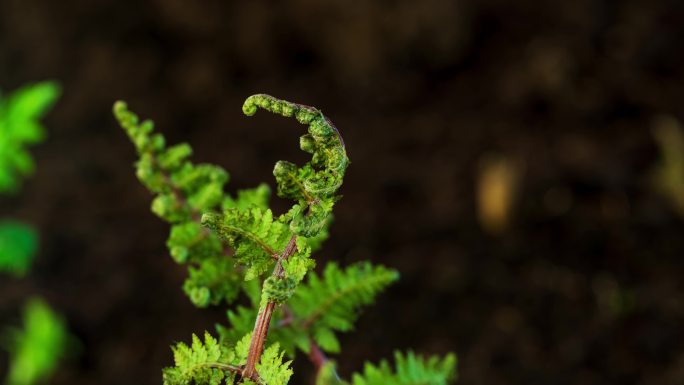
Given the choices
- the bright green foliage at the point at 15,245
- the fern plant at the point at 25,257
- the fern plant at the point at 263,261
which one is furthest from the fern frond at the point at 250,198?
the bright green foliage at the point at 15,245

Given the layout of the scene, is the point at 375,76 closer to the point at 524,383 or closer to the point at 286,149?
the point at 286,149

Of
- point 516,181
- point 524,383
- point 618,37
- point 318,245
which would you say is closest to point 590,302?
point 524,383

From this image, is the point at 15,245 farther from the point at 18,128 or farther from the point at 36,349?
the point at 36,349

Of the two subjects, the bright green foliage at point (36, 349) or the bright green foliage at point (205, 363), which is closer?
the bright green foliage at point (205, 363)

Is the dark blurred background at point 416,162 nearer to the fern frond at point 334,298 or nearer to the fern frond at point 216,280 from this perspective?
the fern frond at point 334,298

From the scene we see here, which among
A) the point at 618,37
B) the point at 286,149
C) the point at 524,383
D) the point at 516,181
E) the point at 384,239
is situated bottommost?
the point at 524,383

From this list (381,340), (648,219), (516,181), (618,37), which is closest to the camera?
(381,340)

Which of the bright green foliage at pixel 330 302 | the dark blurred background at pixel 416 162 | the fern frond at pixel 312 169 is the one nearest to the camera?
the fern frond at pixel 312 169

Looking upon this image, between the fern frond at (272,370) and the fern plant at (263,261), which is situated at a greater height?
the fern plant at (263,261)
